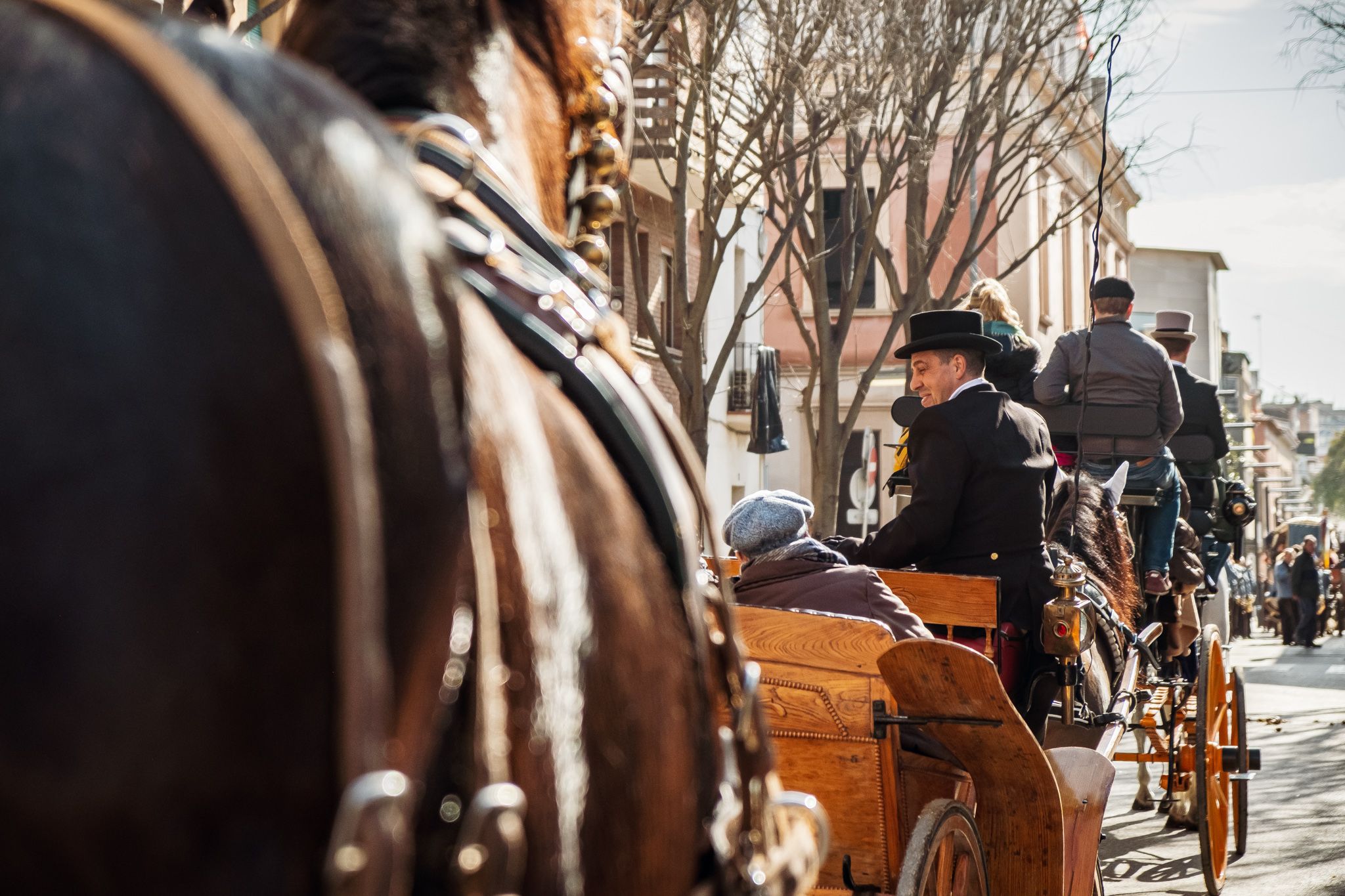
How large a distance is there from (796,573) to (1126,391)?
3.87 m

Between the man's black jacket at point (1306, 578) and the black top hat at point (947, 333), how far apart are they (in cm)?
2536

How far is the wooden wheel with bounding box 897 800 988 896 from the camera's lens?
3.81 meters

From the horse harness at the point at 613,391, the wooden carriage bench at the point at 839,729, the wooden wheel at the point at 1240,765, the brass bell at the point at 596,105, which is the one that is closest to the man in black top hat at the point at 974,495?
the wooden carriage bench at the point at 839,729

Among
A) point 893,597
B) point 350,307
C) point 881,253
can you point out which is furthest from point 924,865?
point 881,253

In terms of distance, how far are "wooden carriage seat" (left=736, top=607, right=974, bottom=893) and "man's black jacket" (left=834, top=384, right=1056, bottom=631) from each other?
65.5 inches

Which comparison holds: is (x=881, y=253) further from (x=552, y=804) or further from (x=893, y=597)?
(x=552, y=804)

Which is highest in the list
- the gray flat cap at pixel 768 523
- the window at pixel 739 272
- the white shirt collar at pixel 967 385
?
the window at pixel 739 272

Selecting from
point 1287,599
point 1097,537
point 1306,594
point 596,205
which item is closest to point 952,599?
point 1097,537

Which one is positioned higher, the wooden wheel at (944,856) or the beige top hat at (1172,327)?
the beige top hat at (1172,327)

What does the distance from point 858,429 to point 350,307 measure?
2768cm

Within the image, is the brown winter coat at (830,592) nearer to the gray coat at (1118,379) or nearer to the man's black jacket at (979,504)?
the man's black jacket at (979,504)

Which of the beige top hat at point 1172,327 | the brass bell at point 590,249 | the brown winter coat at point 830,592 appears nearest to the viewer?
the brass bell at point 590,249

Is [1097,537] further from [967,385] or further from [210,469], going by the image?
[210,469]

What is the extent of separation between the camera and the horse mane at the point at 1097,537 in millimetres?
6684
